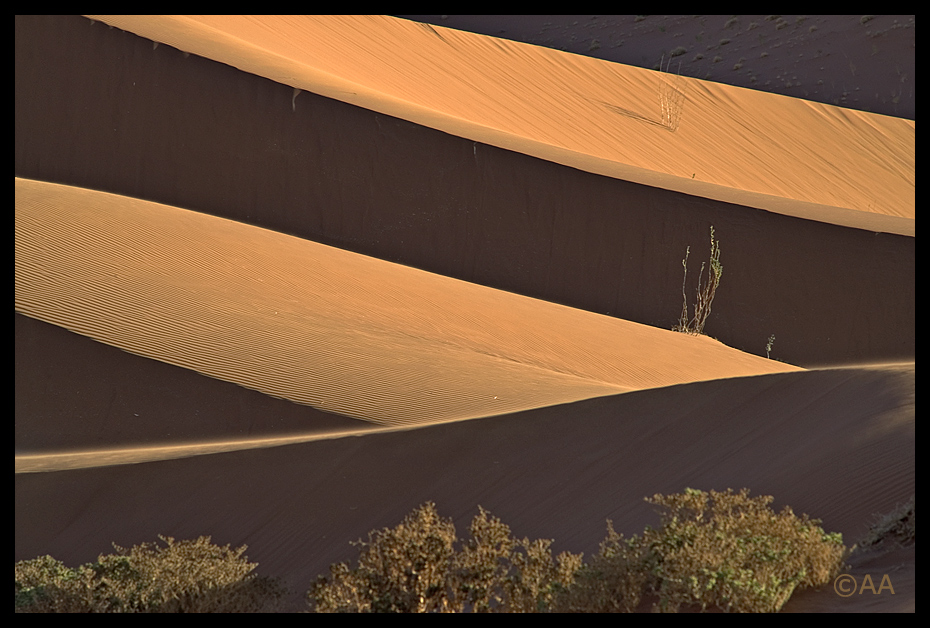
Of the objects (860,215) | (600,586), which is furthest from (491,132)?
(600,586)

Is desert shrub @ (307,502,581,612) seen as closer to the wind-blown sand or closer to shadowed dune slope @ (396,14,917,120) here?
the wind-blown sand

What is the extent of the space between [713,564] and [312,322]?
6883mm

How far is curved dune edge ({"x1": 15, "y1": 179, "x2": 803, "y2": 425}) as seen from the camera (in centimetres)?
942

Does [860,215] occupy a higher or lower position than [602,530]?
higher

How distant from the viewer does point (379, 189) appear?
54.0ft

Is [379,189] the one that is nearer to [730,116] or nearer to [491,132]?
[491,132]

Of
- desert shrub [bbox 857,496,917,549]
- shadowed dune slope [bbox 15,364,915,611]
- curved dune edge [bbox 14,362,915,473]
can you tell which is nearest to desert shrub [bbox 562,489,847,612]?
desert shrub [bbox 857,496,917,549]

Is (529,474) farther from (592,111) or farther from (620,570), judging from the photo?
(592,111)

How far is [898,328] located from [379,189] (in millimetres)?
9344

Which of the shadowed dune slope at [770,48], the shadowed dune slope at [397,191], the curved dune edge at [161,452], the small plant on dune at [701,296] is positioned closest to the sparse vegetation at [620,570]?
the curved dune edge at [161,452]

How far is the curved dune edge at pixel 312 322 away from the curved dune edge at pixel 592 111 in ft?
18.5

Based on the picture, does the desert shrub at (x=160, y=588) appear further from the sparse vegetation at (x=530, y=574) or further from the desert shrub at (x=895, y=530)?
the desert shrub at (x=895, y=530)

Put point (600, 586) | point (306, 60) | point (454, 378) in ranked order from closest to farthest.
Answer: point (600, 586) → point (454, 378) → point (306, 60)

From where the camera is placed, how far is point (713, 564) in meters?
4.61
